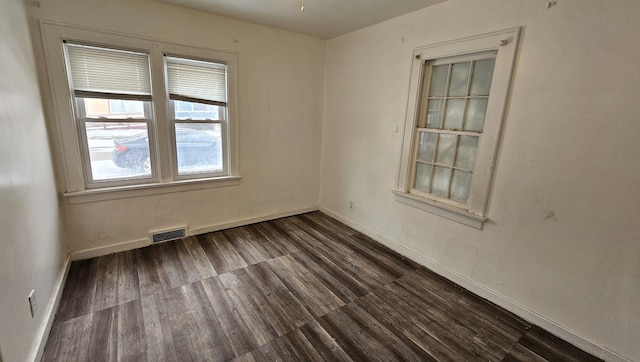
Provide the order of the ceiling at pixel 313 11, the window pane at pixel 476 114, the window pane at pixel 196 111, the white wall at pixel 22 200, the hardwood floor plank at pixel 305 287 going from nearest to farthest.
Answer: the white wall at pixel 22 200, the hardwood floor plank at pixel 305 287, the window pane at pixel 476 114, the ceiling at pixel 313 11, the window pane at pixel 196 111

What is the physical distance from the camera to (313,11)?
2.79m

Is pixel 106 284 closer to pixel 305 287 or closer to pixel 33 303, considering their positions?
pixel 33 303

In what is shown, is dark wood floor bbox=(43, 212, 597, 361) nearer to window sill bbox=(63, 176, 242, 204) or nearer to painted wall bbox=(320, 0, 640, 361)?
painted wall bbox=(320, 0, 640, 361)

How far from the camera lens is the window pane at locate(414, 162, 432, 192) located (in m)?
2.81

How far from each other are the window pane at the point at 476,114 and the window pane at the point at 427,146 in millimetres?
340

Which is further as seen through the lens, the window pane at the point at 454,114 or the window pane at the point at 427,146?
the window pane at the point at 427,146

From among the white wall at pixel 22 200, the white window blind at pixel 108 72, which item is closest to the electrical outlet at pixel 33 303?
the white wall at pixel 22 200

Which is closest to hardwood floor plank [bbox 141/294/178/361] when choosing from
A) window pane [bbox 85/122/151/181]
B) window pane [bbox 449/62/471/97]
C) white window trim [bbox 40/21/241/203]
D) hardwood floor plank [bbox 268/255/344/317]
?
hardwood floor plank [bbox 268/255/344/317]

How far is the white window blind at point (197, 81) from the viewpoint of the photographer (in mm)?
2912

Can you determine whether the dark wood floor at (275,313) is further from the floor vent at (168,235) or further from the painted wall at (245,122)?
the painted wall at (245,122)

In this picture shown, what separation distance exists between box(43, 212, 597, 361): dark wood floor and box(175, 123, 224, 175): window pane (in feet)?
3.12

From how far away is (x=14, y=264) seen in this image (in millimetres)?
1466

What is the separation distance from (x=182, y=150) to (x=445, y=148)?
2.84 meters

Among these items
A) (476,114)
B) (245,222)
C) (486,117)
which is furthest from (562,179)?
(245,222)
